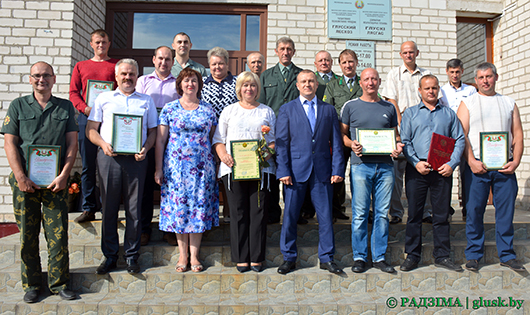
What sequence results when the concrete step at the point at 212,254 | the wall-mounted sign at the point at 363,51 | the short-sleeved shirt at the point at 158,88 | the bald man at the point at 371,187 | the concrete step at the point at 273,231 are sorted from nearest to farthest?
1. the bald man at the point at 371,187
2. the concrete step at the point at 212,254
3. the short-sleeved shirt at the point at 158,88
4. the concrete step at the point at 273,231
5. the wall-mounted sign at the point at 363,51

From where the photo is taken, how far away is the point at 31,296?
2.85 meters

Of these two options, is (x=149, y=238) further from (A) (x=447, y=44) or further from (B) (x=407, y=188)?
(A) (x=447, y=44)

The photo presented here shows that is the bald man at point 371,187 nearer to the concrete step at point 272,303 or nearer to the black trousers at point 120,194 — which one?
the concrete step at point 272,303

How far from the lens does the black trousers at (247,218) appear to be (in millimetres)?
3191

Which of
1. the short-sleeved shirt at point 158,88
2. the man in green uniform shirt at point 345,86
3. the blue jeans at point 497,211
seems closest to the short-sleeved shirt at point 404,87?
the man in green uniform shirt at point 345,86

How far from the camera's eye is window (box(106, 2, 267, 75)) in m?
6.20

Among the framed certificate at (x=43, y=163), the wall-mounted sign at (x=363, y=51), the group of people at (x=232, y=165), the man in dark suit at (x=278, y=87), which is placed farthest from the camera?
the wall-mounted sign at (x=363, y=51)

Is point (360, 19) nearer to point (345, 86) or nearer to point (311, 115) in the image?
point (345, 86)

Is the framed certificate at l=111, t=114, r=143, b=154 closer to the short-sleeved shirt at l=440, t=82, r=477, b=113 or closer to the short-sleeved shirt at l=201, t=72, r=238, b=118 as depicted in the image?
the short-sleeved shirt at l=201, t=72, r=238, b=118

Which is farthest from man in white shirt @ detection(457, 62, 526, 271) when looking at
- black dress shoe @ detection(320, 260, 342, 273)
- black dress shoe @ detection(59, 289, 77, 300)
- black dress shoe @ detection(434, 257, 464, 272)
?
black dress shoe @ detection(59, 289, 77, 300)

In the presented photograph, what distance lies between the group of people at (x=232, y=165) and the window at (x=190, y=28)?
2768 mm

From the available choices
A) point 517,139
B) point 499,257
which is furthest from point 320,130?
point 499,257

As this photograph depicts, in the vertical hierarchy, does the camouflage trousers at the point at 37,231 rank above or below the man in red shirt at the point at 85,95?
below

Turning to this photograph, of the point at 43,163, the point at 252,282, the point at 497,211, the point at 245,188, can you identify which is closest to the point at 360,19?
the point at 497,211
